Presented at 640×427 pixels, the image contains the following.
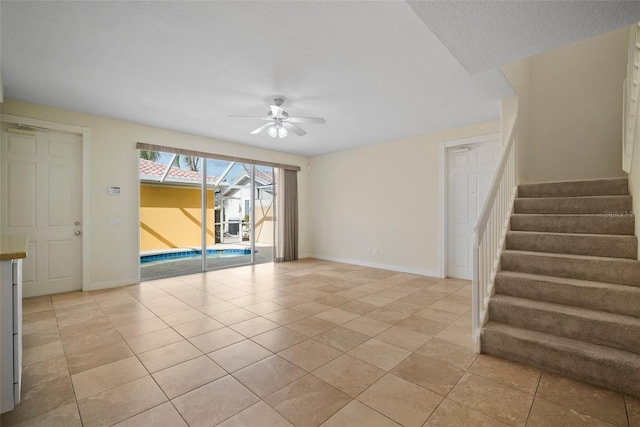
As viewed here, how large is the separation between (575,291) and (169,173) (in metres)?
8.57

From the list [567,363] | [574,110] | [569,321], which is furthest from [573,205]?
[574,110]

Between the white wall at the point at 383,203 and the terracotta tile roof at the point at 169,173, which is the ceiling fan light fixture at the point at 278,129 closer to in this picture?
the white wall at the point at 383,203

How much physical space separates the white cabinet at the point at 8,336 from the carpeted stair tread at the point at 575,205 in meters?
4.64

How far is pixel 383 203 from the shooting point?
5.78m

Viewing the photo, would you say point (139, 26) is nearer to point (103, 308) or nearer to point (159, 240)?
point (103, 308)

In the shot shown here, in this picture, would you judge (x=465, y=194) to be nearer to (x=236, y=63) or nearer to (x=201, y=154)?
(x=236, y=63)

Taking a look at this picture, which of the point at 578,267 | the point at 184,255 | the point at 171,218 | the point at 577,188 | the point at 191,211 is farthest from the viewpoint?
the point at 191,211

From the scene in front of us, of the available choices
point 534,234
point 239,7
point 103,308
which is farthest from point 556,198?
point 103,308

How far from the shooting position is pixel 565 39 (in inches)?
73.5

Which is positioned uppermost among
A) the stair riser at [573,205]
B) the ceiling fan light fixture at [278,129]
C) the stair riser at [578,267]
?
the ceiling fan light fixture at [278,129]

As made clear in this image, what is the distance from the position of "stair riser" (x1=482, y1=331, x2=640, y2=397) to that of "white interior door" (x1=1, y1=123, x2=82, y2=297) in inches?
214

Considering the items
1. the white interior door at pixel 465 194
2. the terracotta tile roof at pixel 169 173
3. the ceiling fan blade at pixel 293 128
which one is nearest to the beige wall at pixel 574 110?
the white interior door at pixel 465 194

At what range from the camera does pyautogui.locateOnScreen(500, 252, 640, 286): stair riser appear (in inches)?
88.7

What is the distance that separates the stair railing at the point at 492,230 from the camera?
2391mm
